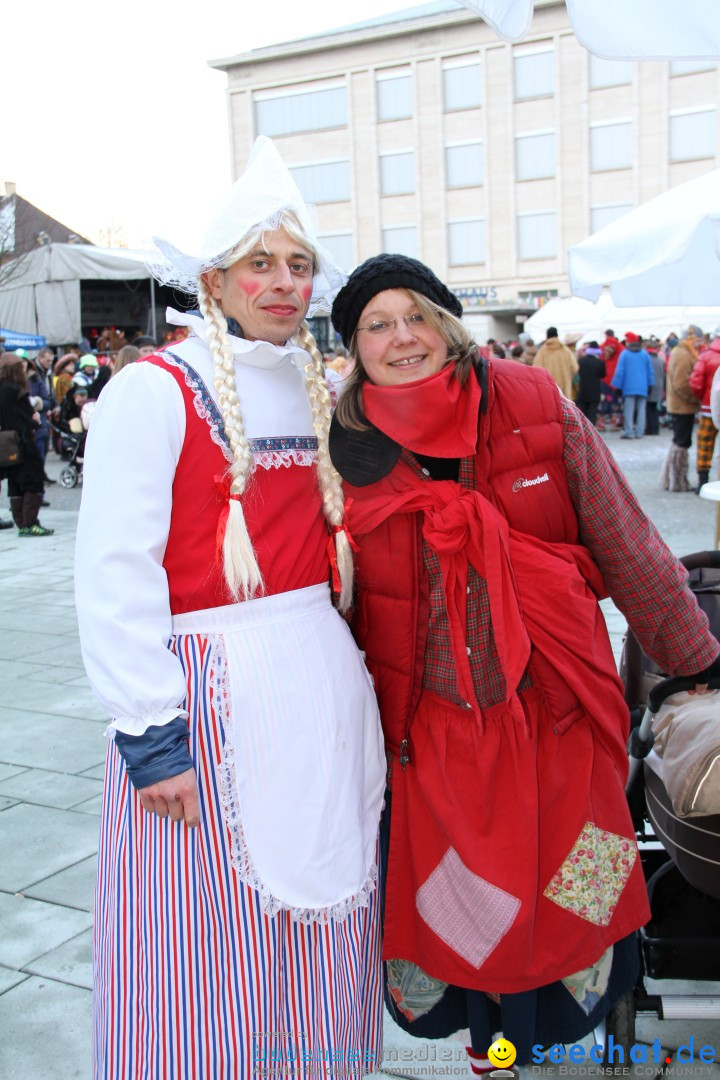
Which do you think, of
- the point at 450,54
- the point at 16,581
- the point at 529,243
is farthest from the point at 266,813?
the point at 450,54

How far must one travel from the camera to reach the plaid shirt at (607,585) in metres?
1.94

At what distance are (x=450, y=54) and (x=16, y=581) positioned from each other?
133 feet

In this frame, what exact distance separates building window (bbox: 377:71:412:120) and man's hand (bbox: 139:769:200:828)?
44860 mm

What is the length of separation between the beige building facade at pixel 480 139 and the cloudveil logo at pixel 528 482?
36.4 m

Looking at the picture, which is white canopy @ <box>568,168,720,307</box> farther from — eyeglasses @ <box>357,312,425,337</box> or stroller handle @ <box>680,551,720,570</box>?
eyeglasses @ <box>357,312,425,337</box>

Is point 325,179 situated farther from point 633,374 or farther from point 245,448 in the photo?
point 245,448

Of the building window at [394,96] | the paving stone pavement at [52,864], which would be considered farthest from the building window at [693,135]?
the paving stone pavement at [52,864]

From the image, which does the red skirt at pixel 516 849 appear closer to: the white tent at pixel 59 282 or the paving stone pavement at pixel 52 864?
the paving stone pavement at pixel 52 864

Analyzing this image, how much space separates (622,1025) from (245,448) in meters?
1.58

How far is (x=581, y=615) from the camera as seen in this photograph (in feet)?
6.27

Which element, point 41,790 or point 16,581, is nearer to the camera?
point 41,790

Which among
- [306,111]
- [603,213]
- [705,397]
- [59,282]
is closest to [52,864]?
[705,397]

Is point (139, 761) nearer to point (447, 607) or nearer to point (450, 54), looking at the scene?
point (447, 607)

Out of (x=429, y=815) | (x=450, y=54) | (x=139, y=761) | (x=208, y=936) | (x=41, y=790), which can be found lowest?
(x=41, y=790)
